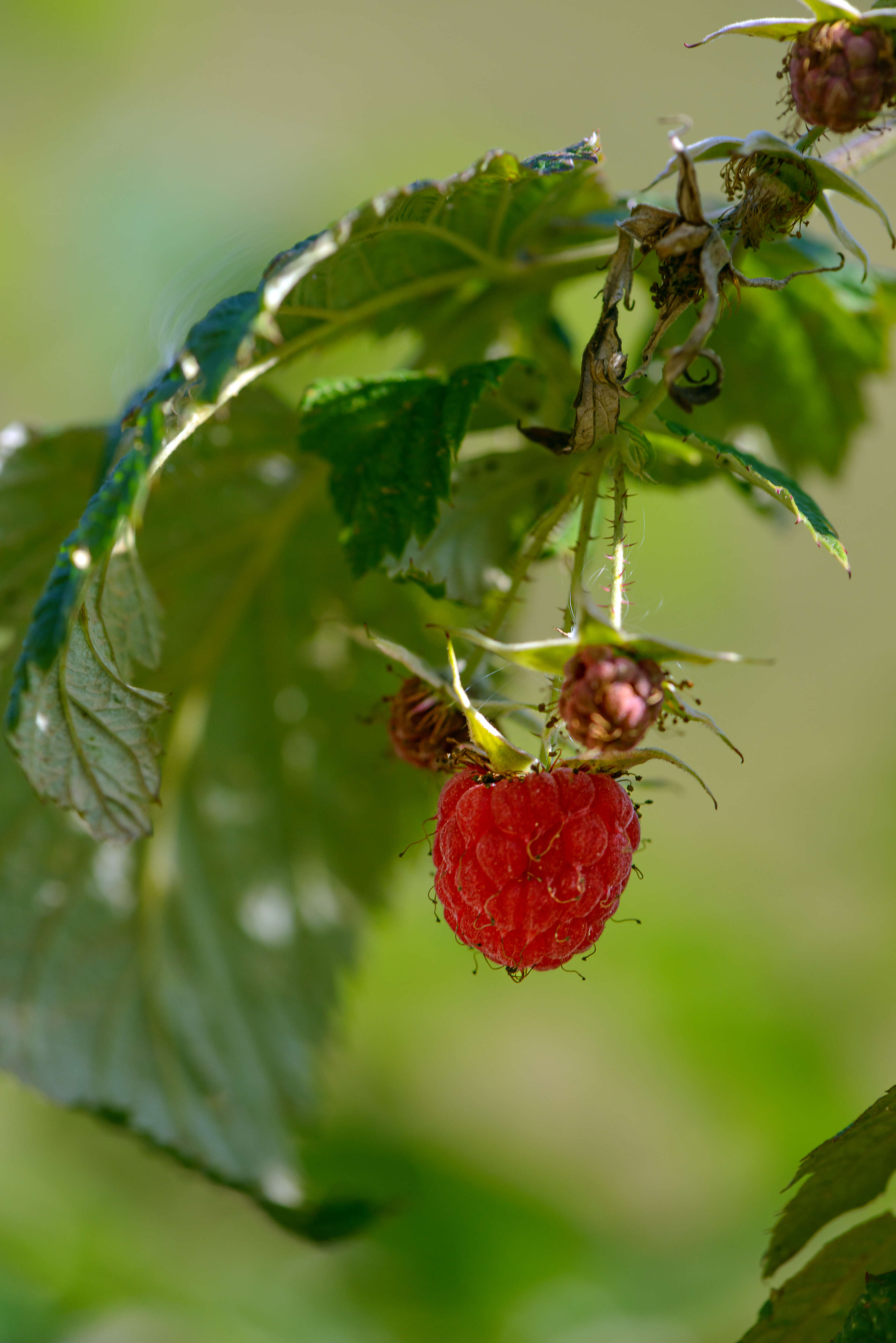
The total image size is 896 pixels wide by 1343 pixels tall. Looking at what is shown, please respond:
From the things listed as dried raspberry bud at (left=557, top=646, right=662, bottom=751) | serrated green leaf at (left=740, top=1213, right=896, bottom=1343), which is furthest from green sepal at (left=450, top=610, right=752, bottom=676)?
serrated green leaf at (left=740, top=1213, right=896, bottom=1343)

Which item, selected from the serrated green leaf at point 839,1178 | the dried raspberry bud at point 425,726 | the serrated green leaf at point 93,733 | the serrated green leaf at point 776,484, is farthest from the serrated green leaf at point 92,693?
the serrated green leaf at point 839,1178

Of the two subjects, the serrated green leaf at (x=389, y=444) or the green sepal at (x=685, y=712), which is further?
the serrated green leaf at (x=389, y=444)

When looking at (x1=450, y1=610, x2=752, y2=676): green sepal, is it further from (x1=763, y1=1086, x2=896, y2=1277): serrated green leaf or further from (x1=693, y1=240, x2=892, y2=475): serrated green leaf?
(x1=693, y1=240, x2=892, y2=475): serrated green leaf

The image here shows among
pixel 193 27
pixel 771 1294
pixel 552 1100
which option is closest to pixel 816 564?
pixel 552 1100

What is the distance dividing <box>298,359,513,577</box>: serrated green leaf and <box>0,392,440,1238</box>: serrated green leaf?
142 millimetres

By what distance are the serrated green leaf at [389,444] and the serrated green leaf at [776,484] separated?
12cm

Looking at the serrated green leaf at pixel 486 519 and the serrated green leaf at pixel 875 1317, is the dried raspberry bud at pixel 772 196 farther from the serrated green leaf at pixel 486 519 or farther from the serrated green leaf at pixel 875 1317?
the serrated green leaf at pixel 875 1317

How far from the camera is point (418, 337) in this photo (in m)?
0.71

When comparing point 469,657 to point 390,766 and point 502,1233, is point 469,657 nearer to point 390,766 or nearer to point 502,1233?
point 390,766

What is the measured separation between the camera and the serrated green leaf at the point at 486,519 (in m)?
0.61

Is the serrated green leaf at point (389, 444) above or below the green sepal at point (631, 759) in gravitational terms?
above

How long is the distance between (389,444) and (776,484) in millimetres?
204

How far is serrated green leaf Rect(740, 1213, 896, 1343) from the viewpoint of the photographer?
20.0 inches

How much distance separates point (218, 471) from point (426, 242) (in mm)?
226
